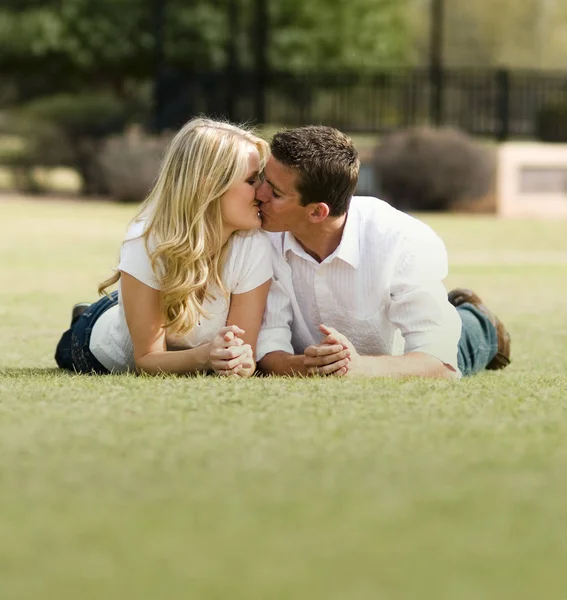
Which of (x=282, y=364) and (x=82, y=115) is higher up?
(x=282, y=364)

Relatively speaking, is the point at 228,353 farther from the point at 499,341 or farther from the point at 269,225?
the point at 499,341

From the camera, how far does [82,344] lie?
558 cm

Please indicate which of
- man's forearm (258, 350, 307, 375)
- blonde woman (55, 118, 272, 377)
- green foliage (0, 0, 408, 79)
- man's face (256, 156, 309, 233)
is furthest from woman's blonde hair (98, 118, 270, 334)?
green foliage (0, 0, 408, 79)

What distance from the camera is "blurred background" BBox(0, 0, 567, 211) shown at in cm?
2102

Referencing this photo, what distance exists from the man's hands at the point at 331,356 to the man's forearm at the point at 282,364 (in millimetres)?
76

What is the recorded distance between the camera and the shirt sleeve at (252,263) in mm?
5074

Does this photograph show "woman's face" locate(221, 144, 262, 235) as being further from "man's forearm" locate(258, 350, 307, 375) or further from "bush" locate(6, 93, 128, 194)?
"bush" locate(6, 93, 128, 194)

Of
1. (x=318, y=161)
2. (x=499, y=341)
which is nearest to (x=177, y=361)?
(x=318, y=161)

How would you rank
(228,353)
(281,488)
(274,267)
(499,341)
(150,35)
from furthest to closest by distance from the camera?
1. (150,35)
2. (499,341)
3. (274,267)
4. (228,353)
5. (281,488)

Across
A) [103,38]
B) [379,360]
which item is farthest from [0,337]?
[103,38]

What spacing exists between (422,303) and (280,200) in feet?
2.21

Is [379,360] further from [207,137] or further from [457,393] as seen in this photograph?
[207,137]

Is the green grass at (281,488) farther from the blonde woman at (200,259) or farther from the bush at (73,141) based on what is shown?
the bush at (73,141)

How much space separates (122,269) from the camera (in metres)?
5.01
